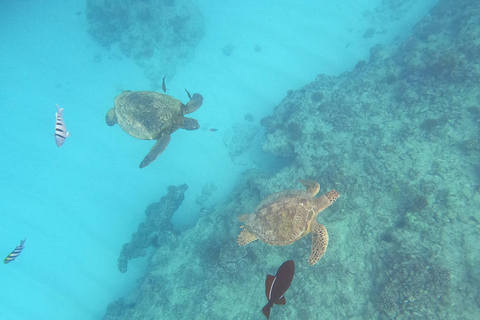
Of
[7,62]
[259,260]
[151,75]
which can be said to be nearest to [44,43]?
[7,62]

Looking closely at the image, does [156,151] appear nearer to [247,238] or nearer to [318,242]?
[247,238]

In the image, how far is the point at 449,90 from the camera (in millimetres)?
7965

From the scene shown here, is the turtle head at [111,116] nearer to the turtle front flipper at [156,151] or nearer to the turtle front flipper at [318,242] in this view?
the turtle front flipper at [156,151]

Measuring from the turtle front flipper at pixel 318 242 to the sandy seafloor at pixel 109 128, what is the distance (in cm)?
351

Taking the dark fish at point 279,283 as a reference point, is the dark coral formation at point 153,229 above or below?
below

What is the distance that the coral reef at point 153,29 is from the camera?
1822 cm

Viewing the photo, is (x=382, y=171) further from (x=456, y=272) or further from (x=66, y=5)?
(x=66, y=5)

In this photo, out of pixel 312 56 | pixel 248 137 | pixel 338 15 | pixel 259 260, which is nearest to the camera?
pixel 259 260

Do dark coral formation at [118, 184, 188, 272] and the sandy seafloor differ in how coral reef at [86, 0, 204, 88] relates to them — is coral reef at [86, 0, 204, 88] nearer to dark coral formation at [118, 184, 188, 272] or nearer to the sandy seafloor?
the sandy seafloor

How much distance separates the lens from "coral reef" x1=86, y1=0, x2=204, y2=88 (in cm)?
1822

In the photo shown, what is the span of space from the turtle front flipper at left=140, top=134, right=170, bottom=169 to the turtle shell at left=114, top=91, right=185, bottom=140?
0.72 feet

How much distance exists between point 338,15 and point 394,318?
2333 centimetres

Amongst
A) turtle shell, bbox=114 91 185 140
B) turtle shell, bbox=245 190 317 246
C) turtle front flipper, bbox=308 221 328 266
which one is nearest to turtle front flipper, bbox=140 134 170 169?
turtle shell, bbox=114 91 185 140

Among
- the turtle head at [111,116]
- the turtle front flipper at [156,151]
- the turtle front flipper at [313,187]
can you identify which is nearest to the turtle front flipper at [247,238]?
the turtle front flipper at [313,187]
